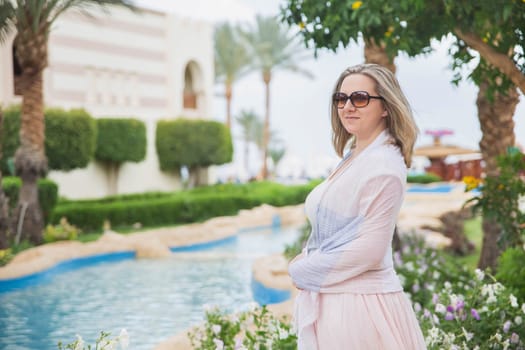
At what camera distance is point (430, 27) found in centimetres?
512

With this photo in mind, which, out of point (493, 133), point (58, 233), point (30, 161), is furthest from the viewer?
point (58, 233)

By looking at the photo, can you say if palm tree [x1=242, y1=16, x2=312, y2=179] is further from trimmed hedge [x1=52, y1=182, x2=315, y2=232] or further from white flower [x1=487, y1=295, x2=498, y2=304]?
white flower [x1=487, y1=295, x2=498, y2=304]

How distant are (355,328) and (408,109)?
0.81m

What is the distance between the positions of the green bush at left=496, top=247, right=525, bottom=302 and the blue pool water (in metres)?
3.11

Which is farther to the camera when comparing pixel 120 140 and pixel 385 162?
pixel 120 140

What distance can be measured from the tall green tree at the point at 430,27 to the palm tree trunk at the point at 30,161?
898 centimetres

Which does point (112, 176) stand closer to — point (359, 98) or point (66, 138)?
point (66, 138)

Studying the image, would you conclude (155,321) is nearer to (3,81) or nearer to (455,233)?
(455,233)

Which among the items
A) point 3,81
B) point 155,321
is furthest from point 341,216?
point 3,81

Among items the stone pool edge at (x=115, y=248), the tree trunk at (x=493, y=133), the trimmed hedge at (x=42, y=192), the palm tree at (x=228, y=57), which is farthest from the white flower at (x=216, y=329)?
the palm tree at (x=228, y=57)

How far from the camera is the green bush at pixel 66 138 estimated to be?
1966 centimetres

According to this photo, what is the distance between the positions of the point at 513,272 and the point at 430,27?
1972 mm

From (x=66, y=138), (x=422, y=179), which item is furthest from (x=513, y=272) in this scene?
(x=422, y=179)

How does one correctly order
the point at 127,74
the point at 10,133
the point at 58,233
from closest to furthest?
the point at 58,233
the point at 10,133
the point at 127,74
